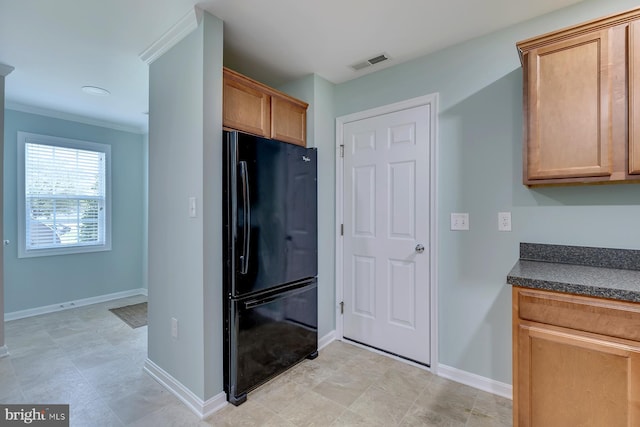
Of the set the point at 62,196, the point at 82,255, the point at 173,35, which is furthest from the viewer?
the point at 82,255

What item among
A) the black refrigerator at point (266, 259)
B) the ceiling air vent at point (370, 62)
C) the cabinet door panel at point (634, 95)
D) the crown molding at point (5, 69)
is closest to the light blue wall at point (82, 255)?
the crown molding at point (5, 69)

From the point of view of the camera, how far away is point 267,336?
210 centimetres

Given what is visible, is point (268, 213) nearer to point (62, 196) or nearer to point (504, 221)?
point (504, 221)

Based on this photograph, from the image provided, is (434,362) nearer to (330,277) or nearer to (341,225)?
(330,277)

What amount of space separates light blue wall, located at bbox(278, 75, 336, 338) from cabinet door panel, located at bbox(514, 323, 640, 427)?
161cm

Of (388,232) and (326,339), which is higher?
(388,232)

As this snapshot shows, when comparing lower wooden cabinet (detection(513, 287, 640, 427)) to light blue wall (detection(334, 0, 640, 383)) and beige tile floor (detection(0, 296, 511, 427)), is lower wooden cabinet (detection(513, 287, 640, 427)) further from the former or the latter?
light blue wall (detection(334, 0, 640, 383))

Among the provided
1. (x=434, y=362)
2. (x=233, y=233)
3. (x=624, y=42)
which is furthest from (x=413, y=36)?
(x=434, y=362)

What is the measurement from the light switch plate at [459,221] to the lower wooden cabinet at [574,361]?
781mm

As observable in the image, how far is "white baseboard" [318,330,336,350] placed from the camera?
2.68m

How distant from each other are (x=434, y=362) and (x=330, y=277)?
3.53 ft

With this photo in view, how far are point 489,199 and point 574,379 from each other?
43.3 inches

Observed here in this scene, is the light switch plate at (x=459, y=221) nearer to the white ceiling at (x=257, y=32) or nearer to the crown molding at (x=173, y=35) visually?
the white ceiling at (x=257, y=32)

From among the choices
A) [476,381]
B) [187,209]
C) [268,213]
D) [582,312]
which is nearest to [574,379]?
[582,312]
